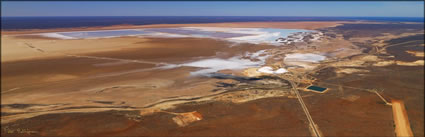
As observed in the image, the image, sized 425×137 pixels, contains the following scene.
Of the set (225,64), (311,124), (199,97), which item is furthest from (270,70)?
(311,124)

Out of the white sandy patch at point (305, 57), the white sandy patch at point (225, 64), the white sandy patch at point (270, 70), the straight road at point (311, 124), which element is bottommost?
the straight road at point (311, 124)

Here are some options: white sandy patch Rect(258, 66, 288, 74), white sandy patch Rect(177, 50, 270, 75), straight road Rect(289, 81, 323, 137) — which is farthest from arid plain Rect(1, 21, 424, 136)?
white sandy patch Rect(177, 50, 270, 75)

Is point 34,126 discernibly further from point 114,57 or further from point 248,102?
point 114,57

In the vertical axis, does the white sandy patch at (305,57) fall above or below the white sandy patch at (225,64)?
above

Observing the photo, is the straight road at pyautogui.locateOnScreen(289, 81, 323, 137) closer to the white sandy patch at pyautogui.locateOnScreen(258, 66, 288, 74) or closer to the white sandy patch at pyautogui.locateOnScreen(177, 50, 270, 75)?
the white sandy patch at pyautogui.locateOnScreen(258, 66, 288, 74)

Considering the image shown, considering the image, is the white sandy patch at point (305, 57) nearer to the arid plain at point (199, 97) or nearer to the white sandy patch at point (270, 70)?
the arid plain at point (199, 97)

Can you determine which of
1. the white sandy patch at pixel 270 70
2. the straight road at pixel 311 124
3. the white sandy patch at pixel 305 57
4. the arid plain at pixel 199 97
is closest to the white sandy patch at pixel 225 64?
the arid plain at pixel 199 97

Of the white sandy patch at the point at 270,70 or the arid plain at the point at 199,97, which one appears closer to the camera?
the arid plain at the point at 199,97

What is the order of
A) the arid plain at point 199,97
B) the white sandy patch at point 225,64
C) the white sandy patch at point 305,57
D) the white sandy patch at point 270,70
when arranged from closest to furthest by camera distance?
1. the arid plain at point 199,97
2. the white sandy patch at point 270,70
3. the white sandy patch at point 225,64
4. the white sandy patch at point 305,57

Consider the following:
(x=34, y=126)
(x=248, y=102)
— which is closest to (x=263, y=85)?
(x=248, y=102)

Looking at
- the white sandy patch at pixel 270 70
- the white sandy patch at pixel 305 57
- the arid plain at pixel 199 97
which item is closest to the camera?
the arid plain at pixel 199 97

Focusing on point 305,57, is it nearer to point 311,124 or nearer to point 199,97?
point 199,97
